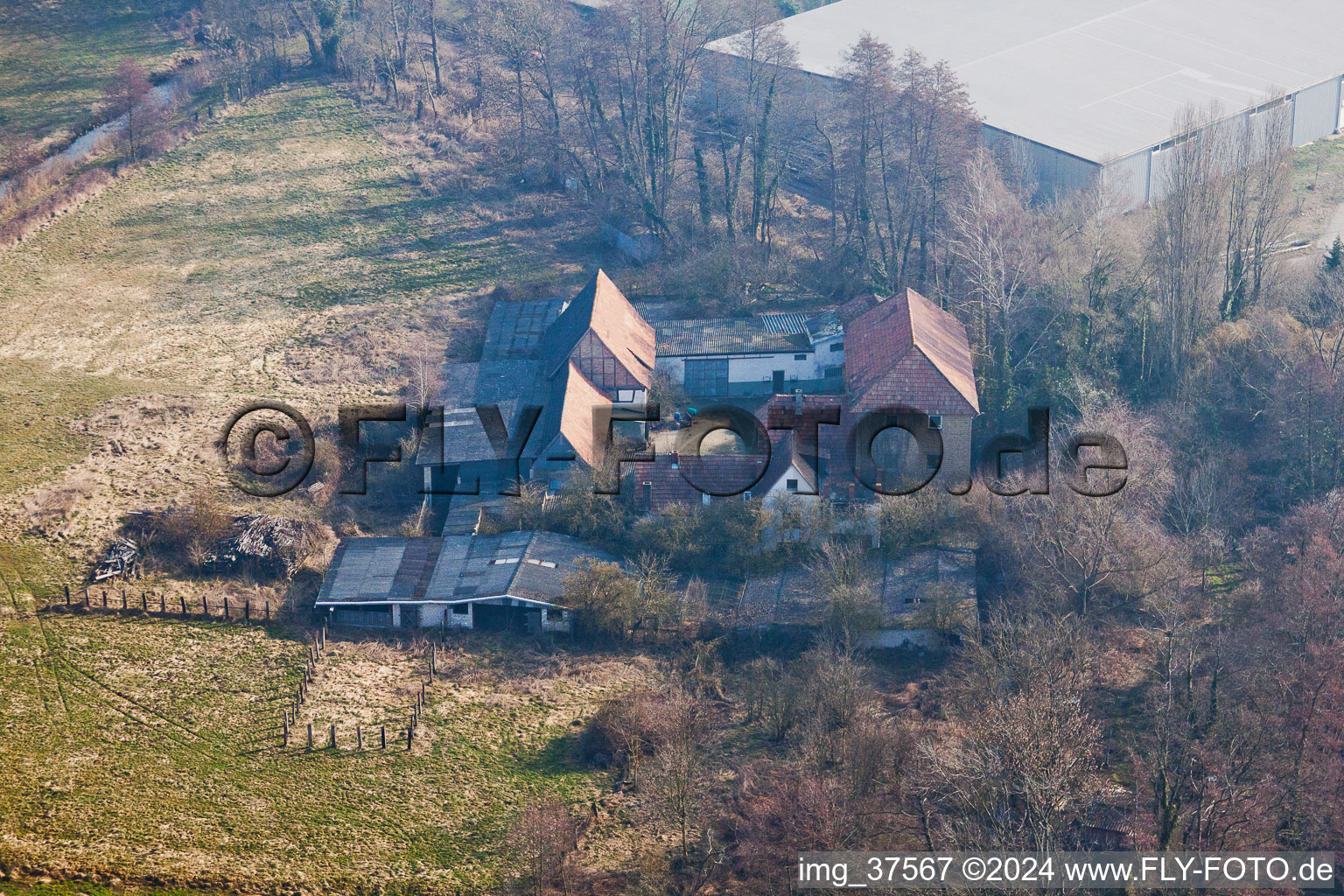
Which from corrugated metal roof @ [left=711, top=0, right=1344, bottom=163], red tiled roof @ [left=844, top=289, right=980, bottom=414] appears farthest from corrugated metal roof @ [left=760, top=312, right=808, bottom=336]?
corrugated metal roof @ [left=711, top=0, right=1344, bottom=163]

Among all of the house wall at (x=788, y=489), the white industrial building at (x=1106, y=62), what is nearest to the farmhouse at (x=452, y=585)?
the house wall at (x=788, y=489)

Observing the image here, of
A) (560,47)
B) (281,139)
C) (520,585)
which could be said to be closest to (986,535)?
(520,585)

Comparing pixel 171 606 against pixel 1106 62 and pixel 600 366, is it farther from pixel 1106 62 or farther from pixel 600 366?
pixel 1106 62

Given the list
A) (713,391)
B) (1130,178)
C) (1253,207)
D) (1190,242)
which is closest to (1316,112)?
(1130,178)

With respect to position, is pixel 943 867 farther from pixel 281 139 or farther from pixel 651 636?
pixel 281 139

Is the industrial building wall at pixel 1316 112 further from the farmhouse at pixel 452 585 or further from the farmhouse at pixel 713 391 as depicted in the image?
the farmhouse at pixel 452 585

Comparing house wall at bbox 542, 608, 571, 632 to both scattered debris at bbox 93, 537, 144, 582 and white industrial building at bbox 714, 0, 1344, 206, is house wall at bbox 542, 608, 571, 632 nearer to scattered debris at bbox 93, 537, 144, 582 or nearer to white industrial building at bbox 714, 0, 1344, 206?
scattered debris at bbox 93, 537, 144, 582
